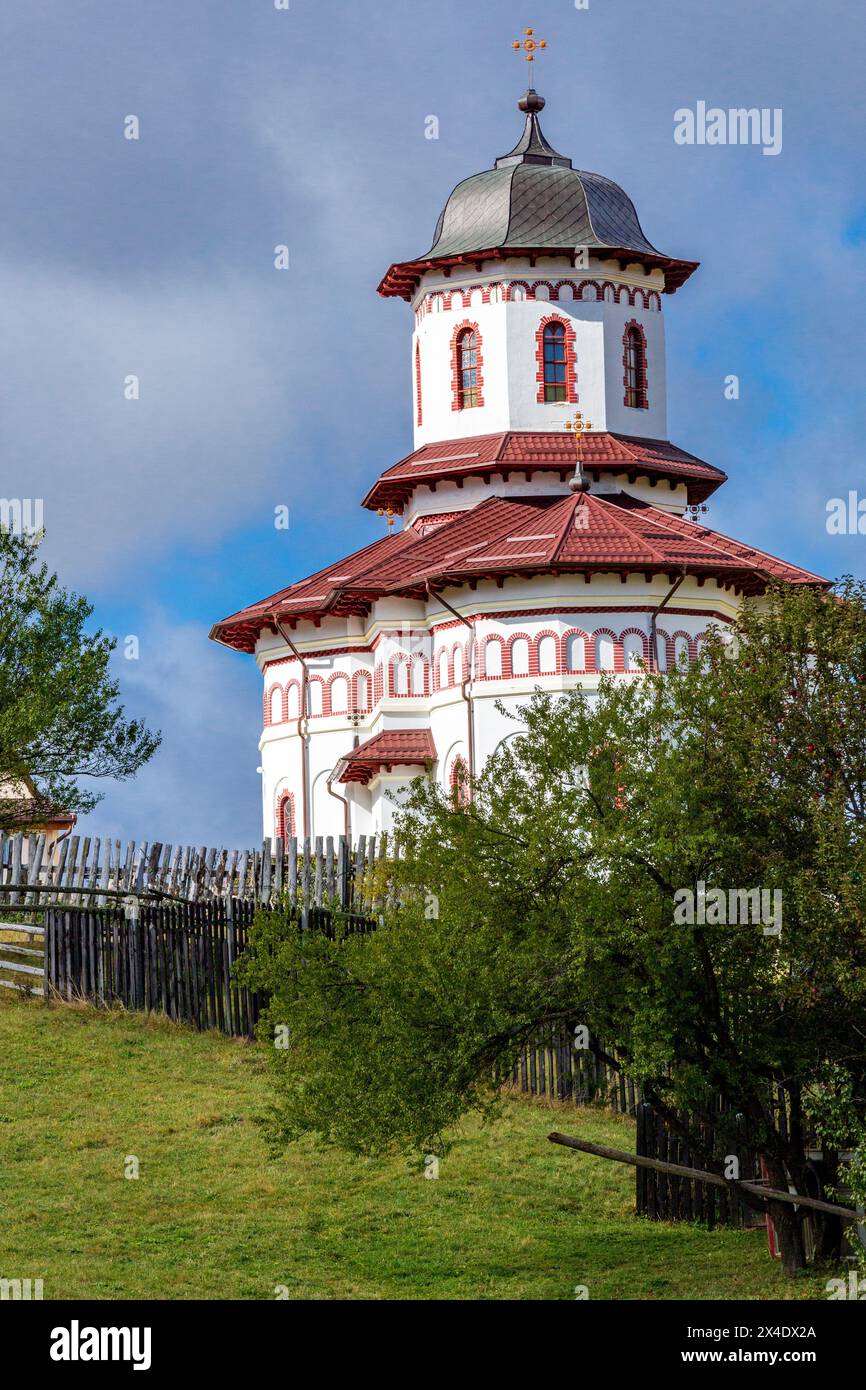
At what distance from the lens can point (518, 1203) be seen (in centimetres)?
2269

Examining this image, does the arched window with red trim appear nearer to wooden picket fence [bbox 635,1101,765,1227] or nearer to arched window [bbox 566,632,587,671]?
arched window [bbox 566,632,587,671]

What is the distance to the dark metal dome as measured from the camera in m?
47.4

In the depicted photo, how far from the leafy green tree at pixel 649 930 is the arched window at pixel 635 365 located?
2741cm

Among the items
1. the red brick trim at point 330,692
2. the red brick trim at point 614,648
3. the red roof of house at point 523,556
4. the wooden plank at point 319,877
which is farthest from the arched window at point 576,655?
the wooden plank at point 319,877

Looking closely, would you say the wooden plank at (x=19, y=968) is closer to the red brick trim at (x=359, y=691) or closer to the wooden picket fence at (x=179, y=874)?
the wooden picket fence at (x=179, y=874)

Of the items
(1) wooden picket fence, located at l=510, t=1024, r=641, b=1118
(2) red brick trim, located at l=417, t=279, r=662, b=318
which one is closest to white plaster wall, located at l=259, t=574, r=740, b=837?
(2) red brick trim, located at l=417, t=279, r=662, b=318

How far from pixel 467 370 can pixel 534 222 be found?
348 centimetres

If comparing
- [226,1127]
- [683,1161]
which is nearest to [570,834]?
[683,1161]

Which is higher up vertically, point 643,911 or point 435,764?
point 435,764

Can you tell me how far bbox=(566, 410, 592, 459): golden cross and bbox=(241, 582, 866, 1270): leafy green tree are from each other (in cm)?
2558

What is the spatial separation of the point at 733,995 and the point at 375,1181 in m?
4.87

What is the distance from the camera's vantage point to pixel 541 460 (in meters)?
45.8
